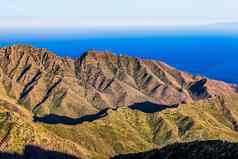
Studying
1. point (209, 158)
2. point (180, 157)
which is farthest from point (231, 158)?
point (180, 157)

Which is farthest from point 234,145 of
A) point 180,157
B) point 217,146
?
point 180,157

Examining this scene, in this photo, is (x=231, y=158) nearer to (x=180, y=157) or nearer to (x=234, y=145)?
(x=234, y=145)

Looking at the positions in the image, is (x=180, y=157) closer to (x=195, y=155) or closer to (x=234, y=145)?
(x=195, y=155)

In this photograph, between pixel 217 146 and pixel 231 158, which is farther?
pixel 217 146

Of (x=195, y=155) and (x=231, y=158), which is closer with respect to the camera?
(x=231, y=158)

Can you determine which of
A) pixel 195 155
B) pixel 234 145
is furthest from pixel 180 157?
pixel 234 145

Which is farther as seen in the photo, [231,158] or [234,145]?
[234,145]

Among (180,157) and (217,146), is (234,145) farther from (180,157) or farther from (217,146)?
(180,157)
